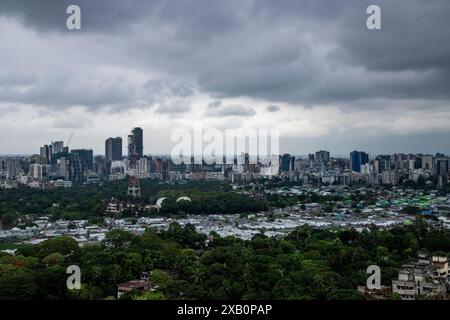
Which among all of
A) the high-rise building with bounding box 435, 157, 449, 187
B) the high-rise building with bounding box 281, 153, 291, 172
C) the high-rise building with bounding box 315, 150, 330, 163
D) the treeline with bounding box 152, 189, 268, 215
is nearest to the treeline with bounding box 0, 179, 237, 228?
the treeline with bounding box 152, 189, 268, 215

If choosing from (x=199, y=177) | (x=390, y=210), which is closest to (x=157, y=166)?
(x=199, y=177)

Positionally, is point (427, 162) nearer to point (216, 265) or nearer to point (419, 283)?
point (419, 283)

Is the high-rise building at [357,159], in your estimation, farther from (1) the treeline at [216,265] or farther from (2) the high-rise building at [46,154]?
(1) the treeline at [216,265]
